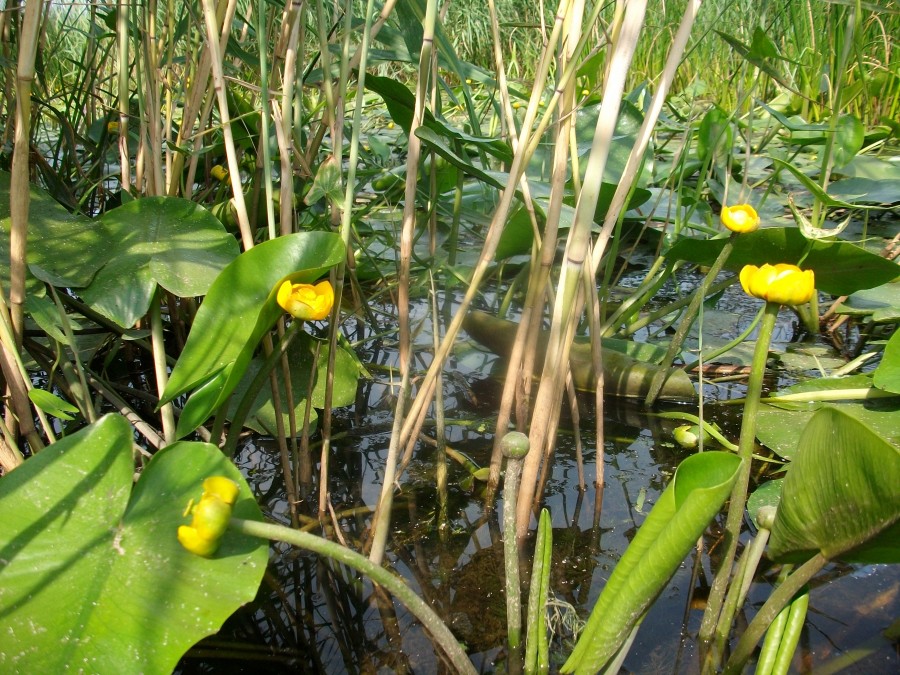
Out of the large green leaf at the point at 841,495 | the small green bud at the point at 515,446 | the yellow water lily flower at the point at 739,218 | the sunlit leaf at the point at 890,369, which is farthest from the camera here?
the sunlit leaf at the point at 890,369

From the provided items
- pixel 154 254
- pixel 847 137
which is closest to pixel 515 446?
pixel 154 254

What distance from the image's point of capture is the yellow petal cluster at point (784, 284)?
665 mm

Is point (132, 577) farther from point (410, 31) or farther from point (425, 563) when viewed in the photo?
point (410, 31)

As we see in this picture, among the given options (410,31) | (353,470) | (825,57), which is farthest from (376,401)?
(825,57)

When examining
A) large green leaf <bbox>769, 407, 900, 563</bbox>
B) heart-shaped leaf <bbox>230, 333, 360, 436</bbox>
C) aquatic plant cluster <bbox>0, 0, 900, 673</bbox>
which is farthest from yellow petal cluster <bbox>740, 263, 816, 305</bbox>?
heart-shaped leaf <bbox>230, 333, 360, 436</bbox>

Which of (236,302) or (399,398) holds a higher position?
(236,302)

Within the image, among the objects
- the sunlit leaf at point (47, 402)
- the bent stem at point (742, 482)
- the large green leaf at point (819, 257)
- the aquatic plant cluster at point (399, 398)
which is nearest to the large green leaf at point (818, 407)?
the aquatic plant cluster at point (399, 398)

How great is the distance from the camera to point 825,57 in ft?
8.21

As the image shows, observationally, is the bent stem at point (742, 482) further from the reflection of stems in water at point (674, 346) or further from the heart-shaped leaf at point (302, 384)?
the heart-shaped leaf at point (302, 384)

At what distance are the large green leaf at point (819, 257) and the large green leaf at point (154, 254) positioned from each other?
26.8 inches

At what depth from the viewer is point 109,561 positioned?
0.64 meters

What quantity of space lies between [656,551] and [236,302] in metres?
0.50

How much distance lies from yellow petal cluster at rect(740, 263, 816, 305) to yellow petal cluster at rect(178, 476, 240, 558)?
474mm

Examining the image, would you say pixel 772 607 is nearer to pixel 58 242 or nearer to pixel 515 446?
pixel 515 446
